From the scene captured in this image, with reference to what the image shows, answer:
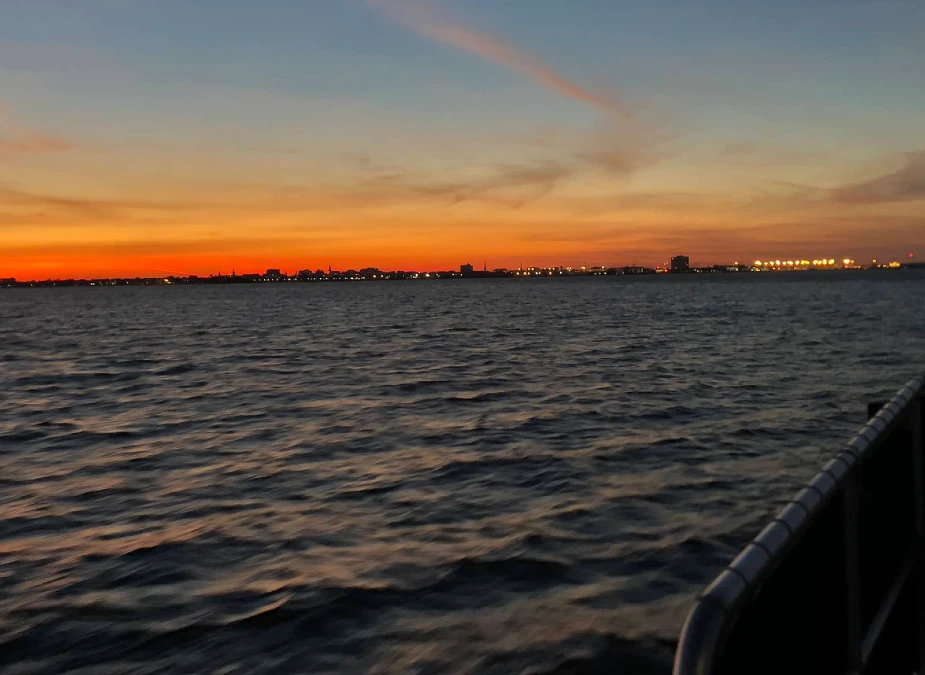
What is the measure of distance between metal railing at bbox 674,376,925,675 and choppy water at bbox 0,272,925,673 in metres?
3.54

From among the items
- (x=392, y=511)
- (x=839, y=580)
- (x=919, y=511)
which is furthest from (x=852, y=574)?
(x=392, y=511)

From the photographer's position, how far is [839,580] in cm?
344

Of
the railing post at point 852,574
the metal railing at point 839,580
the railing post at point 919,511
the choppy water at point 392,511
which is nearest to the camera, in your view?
the metal railing at point 839,580

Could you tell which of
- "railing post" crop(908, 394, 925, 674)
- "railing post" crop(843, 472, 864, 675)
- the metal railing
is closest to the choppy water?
"railing post" crop(908, 394, 925, 674)

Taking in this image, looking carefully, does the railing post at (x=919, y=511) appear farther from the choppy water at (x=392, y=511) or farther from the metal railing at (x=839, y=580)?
the choppy water at (x=392, y=511)

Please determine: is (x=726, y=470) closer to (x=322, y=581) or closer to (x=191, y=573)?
(x=322, y=581)

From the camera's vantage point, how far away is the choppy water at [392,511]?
8.25m

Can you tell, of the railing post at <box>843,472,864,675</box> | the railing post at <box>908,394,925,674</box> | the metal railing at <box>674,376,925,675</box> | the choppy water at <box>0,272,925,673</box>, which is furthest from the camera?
the choppy water at <box>0,272,925,673</box>

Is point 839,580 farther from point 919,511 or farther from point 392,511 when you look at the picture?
point 392,511

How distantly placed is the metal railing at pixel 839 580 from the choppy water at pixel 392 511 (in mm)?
3542

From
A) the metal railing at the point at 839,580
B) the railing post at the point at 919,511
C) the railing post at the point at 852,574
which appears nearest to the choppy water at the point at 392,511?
the railing post at the point at 919,511

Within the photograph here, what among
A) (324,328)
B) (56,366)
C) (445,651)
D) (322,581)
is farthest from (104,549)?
(324,328)

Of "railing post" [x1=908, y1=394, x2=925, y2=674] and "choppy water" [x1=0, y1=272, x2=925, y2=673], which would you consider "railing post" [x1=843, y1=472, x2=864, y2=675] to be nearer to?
"railing post" [x1=908, y1=394, x2=925, y2=674]

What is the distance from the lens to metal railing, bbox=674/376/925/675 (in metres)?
2.33
